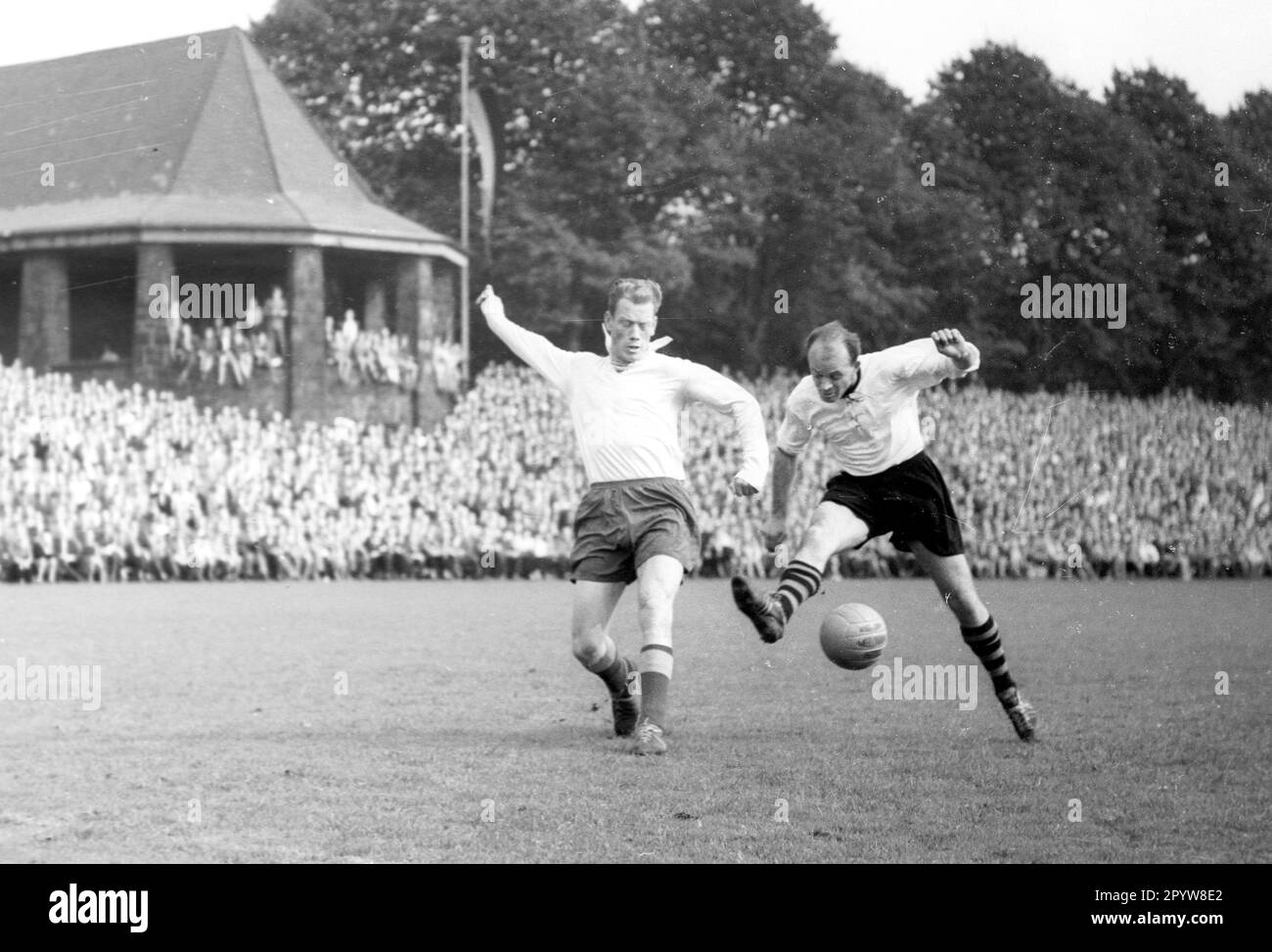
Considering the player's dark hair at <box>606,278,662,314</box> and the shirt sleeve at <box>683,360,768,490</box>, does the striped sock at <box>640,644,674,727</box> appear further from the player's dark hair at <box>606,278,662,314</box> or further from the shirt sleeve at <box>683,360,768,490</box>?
→ the player's dark hair at <box>606,278,662,314</box>

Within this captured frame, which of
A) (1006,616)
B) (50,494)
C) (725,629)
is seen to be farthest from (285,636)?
(50,494)

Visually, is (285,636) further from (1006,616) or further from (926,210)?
(926,210)

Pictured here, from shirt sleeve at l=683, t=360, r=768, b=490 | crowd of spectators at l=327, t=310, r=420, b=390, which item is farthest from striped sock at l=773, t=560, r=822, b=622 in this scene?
crowd of spectators at l=327, t=310, r=420, b=390

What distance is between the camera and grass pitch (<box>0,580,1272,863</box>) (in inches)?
192

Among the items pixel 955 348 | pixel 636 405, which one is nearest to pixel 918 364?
pixel 955 348

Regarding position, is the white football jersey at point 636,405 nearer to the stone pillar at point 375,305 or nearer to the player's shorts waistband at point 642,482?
the player's shorts waistband at point 642,482

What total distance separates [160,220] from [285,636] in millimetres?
6209

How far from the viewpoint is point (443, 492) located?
62.6 feet

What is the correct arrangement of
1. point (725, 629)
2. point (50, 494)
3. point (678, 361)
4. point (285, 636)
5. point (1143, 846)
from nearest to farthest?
point (1143, 846) < point (678, 361) < point (285, 636) < point (725, 629) < point (50, 494)

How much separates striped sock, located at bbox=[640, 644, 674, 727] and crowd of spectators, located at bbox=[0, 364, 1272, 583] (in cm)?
1155

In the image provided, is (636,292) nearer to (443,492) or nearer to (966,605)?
(966,605)

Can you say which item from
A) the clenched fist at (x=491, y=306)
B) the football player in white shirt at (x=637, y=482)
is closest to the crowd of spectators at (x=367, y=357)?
the clenched fist at (x=491, y=306)

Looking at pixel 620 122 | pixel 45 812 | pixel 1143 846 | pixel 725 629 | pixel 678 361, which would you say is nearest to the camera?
pixel 1143 846

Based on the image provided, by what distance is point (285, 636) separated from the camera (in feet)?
39.2
